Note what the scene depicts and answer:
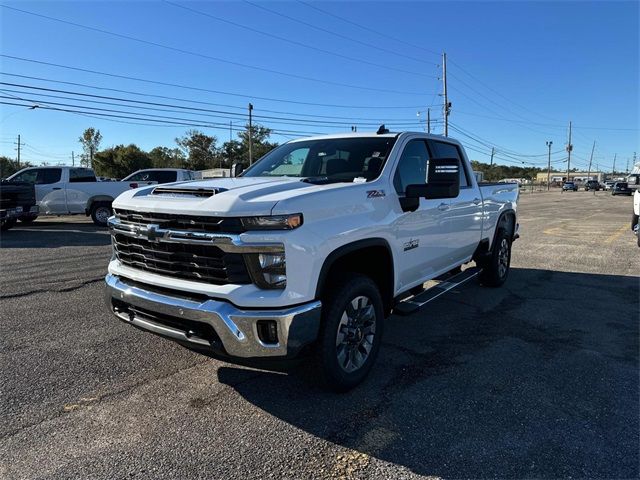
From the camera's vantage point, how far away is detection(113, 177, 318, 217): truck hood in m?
2.95

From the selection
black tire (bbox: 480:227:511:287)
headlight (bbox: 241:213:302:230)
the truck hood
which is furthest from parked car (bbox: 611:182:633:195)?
headlight (bbox: 241:213:302:230)

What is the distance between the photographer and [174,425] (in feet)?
10.1

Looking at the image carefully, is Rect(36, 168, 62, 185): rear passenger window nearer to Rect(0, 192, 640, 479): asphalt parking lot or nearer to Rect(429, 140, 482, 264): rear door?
Rect(0, 192, 640, 479): asphalt parking lot

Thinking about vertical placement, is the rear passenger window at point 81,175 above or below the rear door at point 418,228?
above

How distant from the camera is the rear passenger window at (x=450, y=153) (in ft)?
16.9

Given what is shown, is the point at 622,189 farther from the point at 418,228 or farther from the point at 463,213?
the point at 418,228

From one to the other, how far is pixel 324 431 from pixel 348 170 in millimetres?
2280

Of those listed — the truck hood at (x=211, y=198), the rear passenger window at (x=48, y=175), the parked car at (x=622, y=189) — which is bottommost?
the truck hood at (x=211, y=198)

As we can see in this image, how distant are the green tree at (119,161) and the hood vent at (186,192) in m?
69.4

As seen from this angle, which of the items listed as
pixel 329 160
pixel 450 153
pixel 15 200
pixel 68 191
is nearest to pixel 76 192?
pixel 68 191

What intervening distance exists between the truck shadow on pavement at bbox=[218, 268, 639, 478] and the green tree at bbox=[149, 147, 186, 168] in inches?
3183

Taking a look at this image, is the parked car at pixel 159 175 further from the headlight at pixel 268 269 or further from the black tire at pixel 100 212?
the headlight at pixel 268 269

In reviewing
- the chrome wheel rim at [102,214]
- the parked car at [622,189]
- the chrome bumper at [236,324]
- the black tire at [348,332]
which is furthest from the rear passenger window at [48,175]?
the parked car at [622,189]

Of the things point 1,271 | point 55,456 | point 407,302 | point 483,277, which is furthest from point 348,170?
point 1,271
